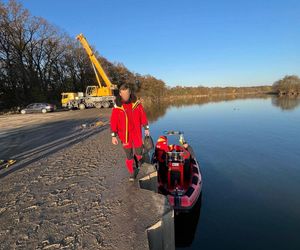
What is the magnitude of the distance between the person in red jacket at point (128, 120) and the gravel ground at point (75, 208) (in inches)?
33.7

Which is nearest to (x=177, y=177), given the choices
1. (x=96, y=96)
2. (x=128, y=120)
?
(x=128, y=120)

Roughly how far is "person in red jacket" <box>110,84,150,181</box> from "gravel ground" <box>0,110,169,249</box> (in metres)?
0.86

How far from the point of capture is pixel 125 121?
4.69 meters

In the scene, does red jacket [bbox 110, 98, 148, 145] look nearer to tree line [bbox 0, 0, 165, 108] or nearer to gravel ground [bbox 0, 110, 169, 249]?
gravel ground [bbox 0, 110, 169, 249]

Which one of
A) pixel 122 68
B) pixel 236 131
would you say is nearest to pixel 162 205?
pixel 236 131

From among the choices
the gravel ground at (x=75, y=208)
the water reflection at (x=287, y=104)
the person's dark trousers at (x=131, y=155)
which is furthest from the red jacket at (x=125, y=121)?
the water reflection at (x=287, y=104)

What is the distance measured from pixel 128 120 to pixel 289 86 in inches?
3400

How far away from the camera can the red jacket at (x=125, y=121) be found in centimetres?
465

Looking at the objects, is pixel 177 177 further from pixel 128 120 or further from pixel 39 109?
pixel 39 109

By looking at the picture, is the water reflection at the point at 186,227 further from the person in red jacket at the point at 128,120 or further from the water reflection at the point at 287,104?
the water reflection at the point at 287,104

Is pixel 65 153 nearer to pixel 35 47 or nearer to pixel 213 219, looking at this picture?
pixel 213 219

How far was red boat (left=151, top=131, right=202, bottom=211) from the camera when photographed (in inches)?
263

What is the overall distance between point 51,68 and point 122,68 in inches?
891

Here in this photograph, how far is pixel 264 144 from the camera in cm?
1563
